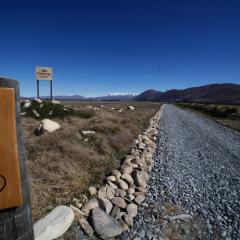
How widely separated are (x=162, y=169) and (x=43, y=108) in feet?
43.1

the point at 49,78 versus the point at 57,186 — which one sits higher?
the point at 49,78

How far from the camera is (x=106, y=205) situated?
4.58m

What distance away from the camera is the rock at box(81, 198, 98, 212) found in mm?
4418

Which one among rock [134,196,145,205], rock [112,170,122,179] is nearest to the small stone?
rock [112,170,122,179]

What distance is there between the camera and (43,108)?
17781mm

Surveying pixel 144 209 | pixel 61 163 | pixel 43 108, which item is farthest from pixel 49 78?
pixel 144 209

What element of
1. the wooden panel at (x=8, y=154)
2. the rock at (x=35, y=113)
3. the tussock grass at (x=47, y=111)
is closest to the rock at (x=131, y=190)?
the wooden panel at (x=8, y=154)

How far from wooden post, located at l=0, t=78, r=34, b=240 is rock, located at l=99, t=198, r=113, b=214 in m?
2.52

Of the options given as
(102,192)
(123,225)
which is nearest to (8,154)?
(123,225)

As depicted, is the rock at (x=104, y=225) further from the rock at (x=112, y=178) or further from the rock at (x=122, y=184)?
the rock at (x=112, y=178)

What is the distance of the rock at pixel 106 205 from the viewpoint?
4508mm

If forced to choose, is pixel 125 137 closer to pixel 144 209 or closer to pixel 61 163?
pixel 61 163

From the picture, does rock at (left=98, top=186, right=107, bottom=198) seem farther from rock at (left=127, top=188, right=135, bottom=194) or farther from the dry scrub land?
rock at (left=127, top=188, right=135, bottom=194)

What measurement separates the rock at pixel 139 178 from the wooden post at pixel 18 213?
3877 millimetres
